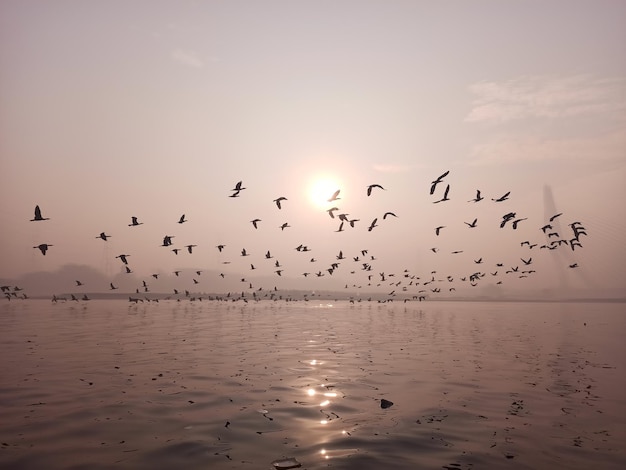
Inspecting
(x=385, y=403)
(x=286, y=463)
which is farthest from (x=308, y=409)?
(x=286, y=463)

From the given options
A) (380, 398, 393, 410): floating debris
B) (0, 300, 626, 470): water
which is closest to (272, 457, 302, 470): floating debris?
(0, 300, 626, 470): water

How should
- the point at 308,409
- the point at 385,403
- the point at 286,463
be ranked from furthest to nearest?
the point at 385,403 → the point at 308,409 → the point at 286,463

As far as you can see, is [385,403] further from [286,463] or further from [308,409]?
[286,463]

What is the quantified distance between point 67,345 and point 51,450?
75.7ft

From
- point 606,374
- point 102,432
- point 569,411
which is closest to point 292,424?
point 102,432

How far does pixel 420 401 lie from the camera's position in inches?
667

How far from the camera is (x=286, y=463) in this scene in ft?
35.1

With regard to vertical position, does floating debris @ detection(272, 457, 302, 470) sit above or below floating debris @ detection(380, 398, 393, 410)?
below

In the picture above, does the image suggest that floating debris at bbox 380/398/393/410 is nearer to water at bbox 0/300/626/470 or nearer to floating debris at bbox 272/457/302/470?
water at bbox 0/300/626/470

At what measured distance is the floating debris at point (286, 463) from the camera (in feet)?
34.5

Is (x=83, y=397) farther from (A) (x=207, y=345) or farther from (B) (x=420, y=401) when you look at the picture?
(A) (x=207, y=345)

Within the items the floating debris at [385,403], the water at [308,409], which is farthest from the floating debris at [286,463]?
the floating debris at [385,403]

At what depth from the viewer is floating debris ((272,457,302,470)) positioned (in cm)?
1051

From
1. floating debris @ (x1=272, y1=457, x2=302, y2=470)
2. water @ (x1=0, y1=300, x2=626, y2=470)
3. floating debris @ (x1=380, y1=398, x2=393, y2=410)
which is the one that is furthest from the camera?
floating debris @ (x1=380, y1=398, x2=393, y2=410)
